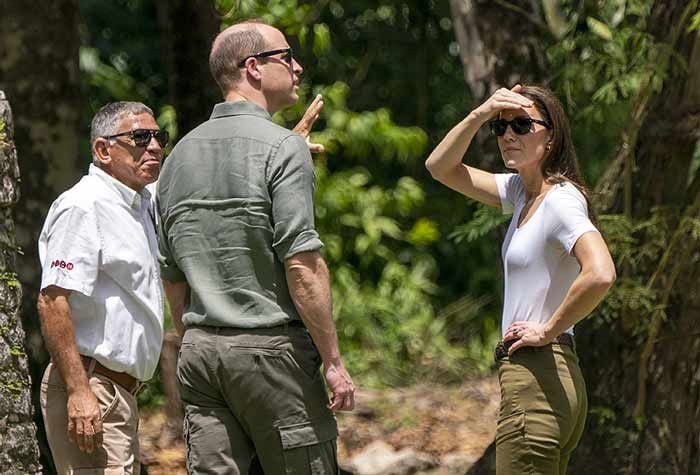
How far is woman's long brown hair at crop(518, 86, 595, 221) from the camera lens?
3.92 metres

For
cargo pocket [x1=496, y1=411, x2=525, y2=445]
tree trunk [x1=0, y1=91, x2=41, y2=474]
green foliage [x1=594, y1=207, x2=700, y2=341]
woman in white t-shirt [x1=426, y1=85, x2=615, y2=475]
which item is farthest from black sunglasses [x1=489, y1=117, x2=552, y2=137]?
green foliage [x1=594, y1=207, x2=700, y2=341]

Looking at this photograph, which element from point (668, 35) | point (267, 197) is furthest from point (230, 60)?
point (668, 35)

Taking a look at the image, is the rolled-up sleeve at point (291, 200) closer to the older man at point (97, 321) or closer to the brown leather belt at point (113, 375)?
the older man at point (97, 321)

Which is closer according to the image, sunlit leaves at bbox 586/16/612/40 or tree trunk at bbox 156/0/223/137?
sunlit leaves at bbox 586/16/612/40

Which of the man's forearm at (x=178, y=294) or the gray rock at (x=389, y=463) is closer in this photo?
the man's forearm at (x=178, y=294)

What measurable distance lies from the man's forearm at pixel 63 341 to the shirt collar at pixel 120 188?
1.36 feet

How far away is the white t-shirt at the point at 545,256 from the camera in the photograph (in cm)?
374

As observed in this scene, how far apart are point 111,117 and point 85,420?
106 cm

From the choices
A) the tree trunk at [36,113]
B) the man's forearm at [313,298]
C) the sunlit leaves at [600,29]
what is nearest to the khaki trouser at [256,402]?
the man's forearm at [313,298]

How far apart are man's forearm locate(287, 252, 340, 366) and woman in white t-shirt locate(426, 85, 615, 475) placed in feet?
1.75

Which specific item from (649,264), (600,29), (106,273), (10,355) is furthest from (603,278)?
(600,29)

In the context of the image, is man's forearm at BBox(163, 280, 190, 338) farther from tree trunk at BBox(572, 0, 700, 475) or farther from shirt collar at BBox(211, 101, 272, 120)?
tree trunk at BBox(572, 0, 700, 475)

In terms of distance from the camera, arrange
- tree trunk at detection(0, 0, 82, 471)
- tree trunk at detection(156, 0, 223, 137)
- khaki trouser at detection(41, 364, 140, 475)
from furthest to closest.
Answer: tree trunk at detection(156, 0, 223, 137) → tree trunk at detection(0, 0, 82, 471) → khaki trouser at detection(41, 364, 140, 475)

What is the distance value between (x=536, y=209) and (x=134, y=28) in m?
8.28
